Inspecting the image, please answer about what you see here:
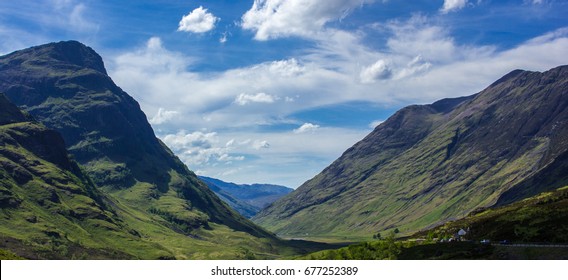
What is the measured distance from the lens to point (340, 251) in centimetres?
18938

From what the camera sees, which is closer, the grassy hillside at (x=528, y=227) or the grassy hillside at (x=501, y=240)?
the grassy hillside at (x=501, y=240)

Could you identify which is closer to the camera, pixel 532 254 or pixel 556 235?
pixel 532 254

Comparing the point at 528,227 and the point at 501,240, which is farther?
the point at 501,240

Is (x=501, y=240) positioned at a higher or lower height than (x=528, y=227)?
lower

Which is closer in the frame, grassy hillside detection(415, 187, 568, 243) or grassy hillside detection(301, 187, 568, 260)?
grassy hillside detection(301, 187, 568, 260)

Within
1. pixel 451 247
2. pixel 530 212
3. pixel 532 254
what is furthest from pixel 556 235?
pixel 530 212
